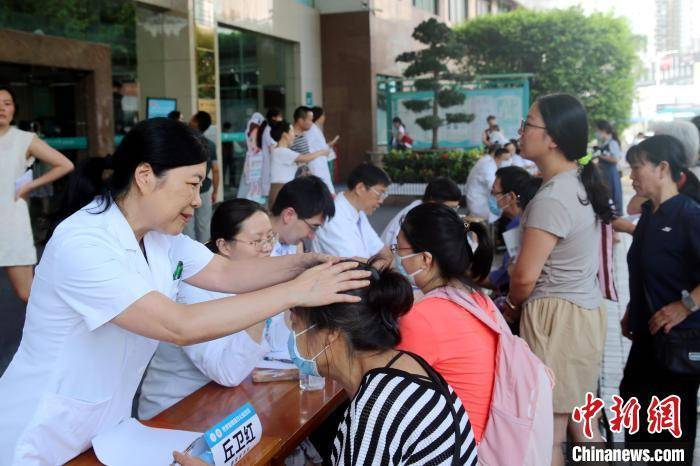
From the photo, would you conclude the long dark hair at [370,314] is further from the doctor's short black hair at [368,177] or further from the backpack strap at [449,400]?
the doctor's short black hair at [368,177]

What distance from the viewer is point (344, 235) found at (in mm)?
4555

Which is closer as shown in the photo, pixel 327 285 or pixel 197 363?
pixel 327 285

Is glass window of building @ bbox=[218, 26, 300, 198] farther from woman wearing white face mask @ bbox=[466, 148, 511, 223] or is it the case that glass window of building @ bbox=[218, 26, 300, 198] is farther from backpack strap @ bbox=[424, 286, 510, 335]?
backpack strap @ bbox=[424, 286, 510, 335]

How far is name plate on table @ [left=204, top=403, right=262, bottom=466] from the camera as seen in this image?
1787 mm

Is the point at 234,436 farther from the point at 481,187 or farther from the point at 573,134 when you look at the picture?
the point at 481,187

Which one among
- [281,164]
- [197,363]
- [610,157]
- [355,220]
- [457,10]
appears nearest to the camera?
[197,363]

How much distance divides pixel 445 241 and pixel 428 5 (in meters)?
20.4

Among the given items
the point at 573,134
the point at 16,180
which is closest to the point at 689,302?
→ the point at 573,134

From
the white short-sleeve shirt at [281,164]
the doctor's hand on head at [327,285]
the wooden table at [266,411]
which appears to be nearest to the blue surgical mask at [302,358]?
the doctor's hand on head at [327,285]

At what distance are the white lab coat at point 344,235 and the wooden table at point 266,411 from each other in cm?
200

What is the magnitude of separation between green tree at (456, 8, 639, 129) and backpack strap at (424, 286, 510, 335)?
21.6 meters

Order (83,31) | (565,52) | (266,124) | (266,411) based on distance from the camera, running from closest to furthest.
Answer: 1. (266,411)
2. (266,124)
3. (83,31)
4. (565,52)

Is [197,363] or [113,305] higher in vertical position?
[113,305]

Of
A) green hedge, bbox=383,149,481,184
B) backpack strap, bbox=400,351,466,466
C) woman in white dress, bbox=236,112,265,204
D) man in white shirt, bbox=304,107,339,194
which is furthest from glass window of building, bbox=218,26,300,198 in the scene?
backpack strap, bbox=400,351,466,466
